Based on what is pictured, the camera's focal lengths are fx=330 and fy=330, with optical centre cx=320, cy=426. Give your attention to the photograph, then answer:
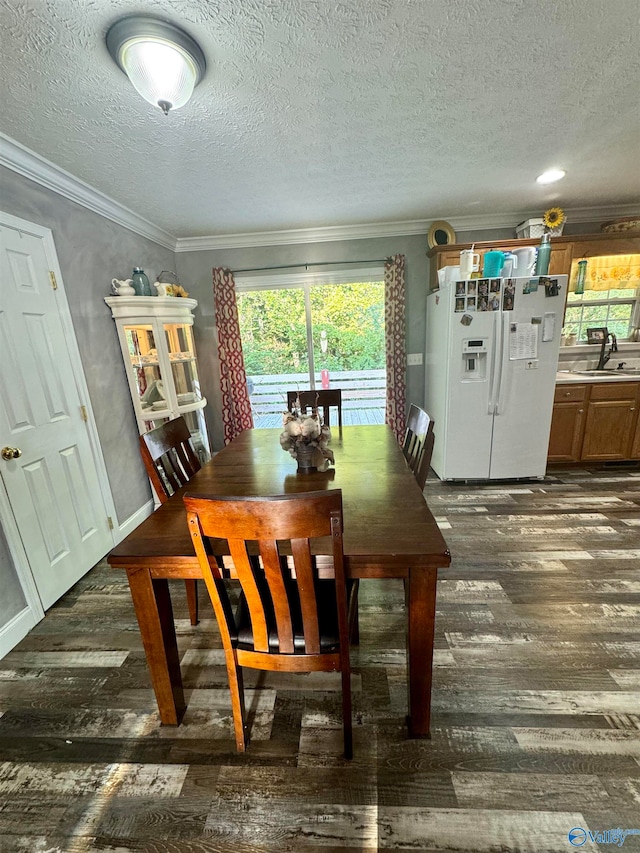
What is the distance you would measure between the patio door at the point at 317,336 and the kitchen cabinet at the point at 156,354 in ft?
2.83

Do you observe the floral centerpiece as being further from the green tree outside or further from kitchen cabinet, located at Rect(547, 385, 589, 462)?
kitchen cabinet, located at Rect(547, 385, 589, 462)

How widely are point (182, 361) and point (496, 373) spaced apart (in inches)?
109

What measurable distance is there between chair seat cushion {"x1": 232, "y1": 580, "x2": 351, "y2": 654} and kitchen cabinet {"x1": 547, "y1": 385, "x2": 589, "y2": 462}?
3020mm

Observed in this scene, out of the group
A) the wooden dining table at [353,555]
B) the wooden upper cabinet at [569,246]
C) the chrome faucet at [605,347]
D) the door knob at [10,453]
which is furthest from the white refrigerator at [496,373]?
the door knob at [10,453]

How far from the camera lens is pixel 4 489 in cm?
165

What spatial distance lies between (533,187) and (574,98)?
46.0 inches

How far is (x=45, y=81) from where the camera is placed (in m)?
1.29

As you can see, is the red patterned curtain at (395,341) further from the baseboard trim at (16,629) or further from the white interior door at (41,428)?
the baseboard trim at (16,629)

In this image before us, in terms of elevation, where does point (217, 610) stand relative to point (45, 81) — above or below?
below

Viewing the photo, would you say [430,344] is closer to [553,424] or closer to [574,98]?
[553,424]

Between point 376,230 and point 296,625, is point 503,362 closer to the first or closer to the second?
point 376,230

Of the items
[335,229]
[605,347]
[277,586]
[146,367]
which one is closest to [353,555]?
[277,586]

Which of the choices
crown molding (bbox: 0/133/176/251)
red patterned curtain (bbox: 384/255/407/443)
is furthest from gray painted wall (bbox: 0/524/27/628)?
red patterned curtain (bbox: 384/255/407/443)

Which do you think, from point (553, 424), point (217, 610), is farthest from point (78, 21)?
point (553, 424)
